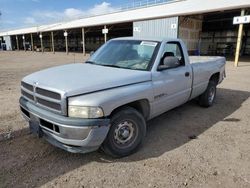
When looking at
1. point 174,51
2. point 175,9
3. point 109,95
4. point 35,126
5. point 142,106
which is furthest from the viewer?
point 175,9

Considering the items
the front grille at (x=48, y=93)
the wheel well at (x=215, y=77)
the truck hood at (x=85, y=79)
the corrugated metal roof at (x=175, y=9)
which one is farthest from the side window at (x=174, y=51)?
the corrugated metal roof at (x=175, y=9)

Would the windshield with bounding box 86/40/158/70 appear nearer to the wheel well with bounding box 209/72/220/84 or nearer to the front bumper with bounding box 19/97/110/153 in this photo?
the front bumper with bounding box 19/97/110/153

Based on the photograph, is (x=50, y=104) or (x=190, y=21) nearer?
(x=50, y=104)

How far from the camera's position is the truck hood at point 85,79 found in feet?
9.53

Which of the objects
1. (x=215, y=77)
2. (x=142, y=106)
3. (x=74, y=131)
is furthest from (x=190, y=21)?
(x=74, y=131)

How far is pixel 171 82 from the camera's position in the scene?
162 inches

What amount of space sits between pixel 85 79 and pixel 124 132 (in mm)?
1031

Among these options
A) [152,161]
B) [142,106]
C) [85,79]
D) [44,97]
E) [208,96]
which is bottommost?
[152,161]

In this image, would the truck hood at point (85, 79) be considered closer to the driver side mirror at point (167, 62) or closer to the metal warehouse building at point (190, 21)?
the driver side mirror at point (167, 62)

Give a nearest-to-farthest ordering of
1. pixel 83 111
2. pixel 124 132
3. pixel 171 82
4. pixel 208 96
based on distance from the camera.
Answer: pixel 83 111 → pixel 124 132 → pixel 171 82 → pixel 208 96

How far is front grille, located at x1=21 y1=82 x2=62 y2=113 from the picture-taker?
9.44 ft

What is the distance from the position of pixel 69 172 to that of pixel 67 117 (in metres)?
0.84

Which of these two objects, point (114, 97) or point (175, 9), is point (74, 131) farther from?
point (175, 9)

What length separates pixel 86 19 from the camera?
1296 inches
